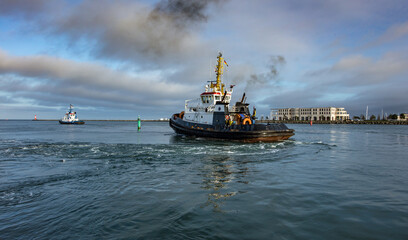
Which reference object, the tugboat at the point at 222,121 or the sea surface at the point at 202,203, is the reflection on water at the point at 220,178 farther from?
the tugboat at the point at 222,121

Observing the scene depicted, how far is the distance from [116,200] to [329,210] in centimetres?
575

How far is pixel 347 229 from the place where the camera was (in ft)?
16.1

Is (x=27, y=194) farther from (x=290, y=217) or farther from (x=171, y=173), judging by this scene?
(x=290, y=217)

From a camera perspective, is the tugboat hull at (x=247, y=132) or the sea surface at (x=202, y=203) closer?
the sea surface at (x=202, y=203)

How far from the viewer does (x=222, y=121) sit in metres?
27.5

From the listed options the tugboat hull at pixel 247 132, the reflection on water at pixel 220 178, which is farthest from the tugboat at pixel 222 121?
the reflection on water at pixel 220 178

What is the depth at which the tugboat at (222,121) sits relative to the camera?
82.4 feet

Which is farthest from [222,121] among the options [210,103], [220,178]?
[220,178]

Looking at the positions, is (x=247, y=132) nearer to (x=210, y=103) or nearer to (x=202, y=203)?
(x=210, y=103)

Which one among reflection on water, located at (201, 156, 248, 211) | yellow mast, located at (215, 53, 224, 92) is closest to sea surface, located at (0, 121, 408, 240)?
reflection on water, located at (201, 156, 248, 211)

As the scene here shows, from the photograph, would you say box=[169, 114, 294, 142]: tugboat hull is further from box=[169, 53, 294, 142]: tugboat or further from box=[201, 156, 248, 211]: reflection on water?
box=[201, 156, 248, 211]: reflection on water

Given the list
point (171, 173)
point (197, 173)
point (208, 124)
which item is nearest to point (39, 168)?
point (171, 173)


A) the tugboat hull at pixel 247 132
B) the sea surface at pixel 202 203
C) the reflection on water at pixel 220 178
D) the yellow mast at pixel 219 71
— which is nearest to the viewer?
the sea surface at pixel 202 203

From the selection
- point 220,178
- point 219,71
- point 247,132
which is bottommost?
point 220,178
